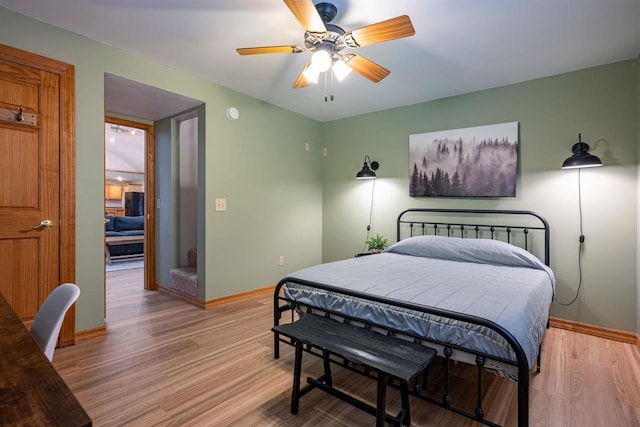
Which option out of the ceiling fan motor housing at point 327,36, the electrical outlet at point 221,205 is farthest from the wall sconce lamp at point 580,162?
the electrical outlet at point 221,205

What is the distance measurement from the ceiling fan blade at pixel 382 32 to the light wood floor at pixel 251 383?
2213 mm

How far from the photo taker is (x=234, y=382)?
81.0 inches

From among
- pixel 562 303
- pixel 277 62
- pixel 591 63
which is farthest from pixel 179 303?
pixel 591 63

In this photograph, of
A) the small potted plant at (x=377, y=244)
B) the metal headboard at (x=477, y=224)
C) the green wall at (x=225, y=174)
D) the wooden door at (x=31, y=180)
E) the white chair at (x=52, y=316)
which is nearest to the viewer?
the white chair at (x=52, y=316)

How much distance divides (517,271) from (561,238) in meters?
0.89

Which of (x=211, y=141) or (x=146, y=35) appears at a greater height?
(x=146, y=35)

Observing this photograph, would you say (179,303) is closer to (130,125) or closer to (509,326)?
(130,125)

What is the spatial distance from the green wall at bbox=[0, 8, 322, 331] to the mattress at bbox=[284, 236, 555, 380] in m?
1.53

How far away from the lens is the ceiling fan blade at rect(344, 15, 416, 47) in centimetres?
179

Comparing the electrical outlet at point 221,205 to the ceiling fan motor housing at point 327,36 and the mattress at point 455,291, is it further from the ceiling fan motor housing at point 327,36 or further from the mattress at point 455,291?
the ceiling fan motor housing at point 327,36

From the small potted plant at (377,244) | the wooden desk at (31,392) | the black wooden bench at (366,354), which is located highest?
the wooden desk at (31,392)

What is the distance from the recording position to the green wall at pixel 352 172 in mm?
2637

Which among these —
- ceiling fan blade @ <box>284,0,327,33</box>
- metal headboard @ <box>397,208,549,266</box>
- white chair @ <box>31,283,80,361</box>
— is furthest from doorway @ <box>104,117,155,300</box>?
metal headboard @ <box>397,208,549,266</box>

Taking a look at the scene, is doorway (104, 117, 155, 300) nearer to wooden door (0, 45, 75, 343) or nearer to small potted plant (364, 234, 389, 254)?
wooden door (0, 45, 75, 343)
